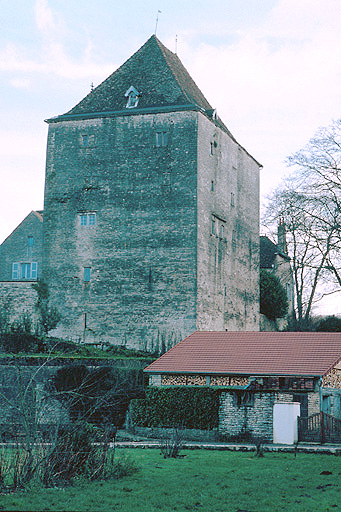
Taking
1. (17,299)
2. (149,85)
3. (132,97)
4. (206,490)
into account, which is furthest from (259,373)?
(149,85)

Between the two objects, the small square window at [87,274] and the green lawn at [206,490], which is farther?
the small square window at [87,274]

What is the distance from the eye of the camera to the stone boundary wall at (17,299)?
39719 mm

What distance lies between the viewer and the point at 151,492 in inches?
591

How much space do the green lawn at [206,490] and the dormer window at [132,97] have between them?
2457 cm

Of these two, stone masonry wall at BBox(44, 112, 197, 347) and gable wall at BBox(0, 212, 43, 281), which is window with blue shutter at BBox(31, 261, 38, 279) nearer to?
gable wall at BBox(0, 212, 43, 281)

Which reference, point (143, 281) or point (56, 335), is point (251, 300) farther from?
point (56, 335)

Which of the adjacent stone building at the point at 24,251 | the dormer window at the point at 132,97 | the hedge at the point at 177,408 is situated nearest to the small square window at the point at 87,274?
the adjacent stone building at the point at 24,251

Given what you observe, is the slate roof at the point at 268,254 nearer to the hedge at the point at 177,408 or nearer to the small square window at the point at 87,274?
the small square window at the point at 87,274

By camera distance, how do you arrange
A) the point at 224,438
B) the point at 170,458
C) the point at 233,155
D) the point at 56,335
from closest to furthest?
the point at 170,458, the point at 224,438, the point at 56,335, the point at 233,155

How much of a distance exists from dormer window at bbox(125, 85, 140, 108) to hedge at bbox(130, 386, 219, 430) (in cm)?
1786

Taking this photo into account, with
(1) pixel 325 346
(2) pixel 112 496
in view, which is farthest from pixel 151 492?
(1) pixel 325 346

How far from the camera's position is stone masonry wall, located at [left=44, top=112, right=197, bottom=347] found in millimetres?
38500

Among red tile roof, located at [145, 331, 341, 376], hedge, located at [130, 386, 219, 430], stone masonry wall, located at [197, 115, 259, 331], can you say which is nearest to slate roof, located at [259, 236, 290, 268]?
stone masonry wall, located at [197, 115, 259, 331]

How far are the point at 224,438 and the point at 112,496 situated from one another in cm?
1256
